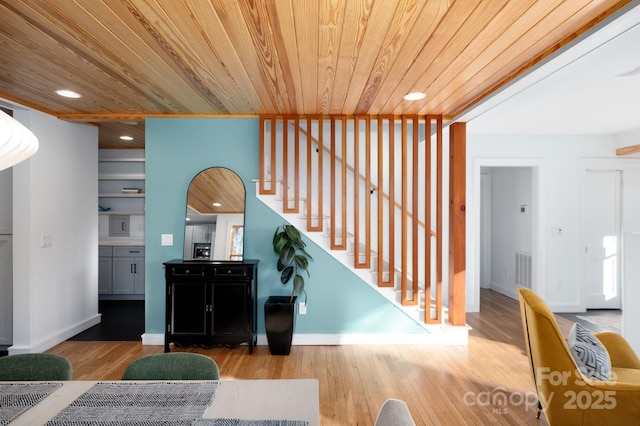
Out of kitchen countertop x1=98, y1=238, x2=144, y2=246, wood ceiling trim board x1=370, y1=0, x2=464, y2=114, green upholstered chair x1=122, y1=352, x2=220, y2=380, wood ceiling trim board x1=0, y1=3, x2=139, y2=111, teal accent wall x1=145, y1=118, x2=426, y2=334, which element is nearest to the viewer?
green upholstered chair x1=122, y1=352, x2=220, y2=380

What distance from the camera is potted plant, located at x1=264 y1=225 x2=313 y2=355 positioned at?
371cm

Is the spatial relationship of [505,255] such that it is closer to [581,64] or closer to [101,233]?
[581,64]

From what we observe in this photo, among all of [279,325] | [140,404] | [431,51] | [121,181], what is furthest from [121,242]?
[431,51]

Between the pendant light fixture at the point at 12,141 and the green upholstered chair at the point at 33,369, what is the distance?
105 centimetres

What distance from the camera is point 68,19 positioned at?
2.04 meters

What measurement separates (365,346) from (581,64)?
3090 millimetres

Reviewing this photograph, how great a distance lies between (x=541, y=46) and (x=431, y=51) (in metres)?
0.68

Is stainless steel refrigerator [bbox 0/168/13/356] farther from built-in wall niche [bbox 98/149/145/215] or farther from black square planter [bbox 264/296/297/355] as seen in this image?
black square planter [bbox 264/296/297/355]

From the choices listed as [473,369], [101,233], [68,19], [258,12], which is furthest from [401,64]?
[101,233]

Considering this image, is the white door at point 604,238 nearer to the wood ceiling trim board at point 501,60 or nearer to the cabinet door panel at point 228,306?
the wood ceiling trim board at point 501,60

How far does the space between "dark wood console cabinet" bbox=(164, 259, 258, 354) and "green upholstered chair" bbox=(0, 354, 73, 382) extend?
6.70ft

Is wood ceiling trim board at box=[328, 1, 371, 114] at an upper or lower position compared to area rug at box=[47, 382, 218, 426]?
upper

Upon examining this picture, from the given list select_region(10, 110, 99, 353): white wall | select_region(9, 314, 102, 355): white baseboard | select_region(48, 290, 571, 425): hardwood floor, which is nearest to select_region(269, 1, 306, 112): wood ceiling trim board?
select_region(48, 290, 571, 425): hardwood floor

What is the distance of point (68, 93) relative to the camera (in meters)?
3.31
